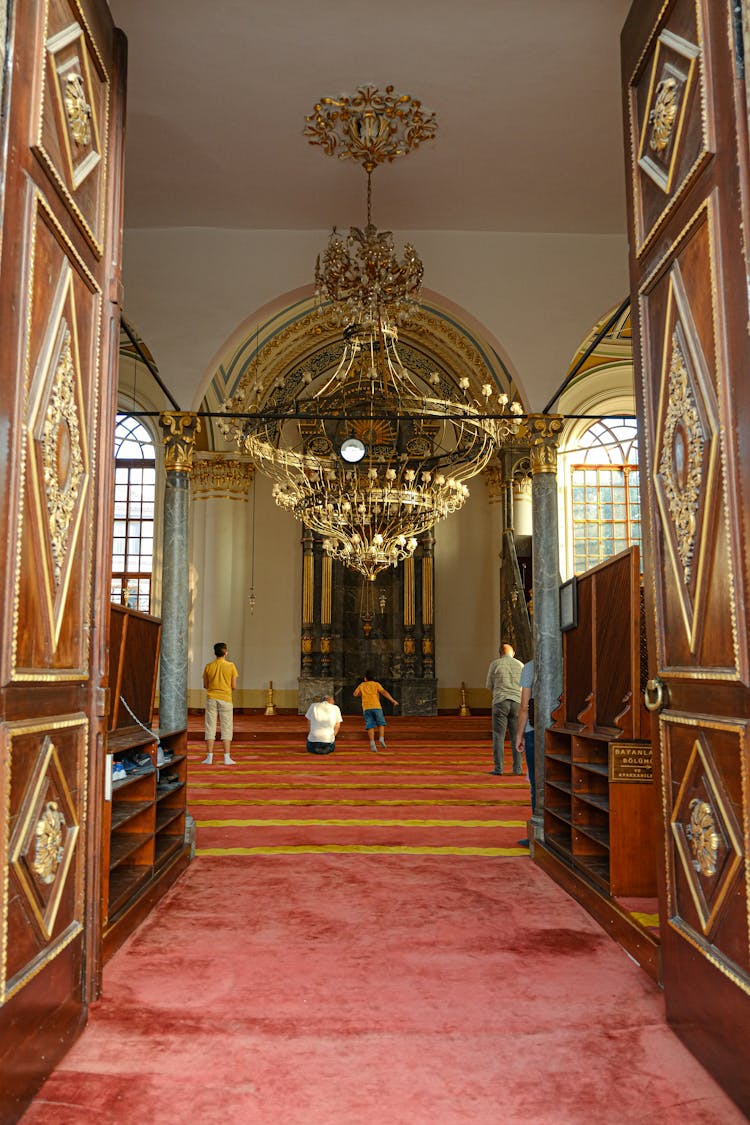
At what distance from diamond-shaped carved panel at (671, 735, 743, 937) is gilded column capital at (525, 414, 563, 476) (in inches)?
169

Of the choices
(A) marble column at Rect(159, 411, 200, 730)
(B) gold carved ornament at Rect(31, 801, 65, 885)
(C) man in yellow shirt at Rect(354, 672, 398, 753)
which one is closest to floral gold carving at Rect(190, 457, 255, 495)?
(C) man in yellow shirt at Rect(354, 672, 398, 753)

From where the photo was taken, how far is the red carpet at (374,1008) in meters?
2.47

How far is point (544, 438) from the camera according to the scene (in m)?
6.89

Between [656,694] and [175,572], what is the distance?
15.0 feet

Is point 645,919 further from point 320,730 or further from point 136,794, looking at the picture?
point 320,730

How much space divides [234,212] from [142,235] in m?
0.79

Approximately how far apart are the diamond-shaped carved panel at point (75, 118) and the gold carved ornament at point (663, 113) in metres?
2.00

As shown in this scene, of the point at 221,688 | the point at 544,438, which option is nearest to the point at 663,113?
the point at 544,438

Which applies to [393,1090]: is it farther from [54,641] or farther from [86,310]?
[86,310]

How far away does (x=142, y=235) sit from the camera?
6.86 metres

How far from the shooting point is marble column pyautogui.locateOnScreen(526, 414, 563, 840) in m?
6.12

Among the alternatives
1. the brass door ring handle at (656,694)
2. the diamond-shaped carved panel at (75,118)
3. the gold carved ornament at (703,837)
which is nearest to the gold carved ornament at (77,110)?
the diamond-shaped carved panel at (75,118)

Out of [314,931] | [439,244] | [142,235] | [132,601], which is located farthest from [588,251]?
[132,601]

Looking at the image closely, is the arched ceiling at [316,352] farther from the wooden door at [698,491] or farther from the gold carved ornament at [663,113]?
the wooden door at [698,491]
